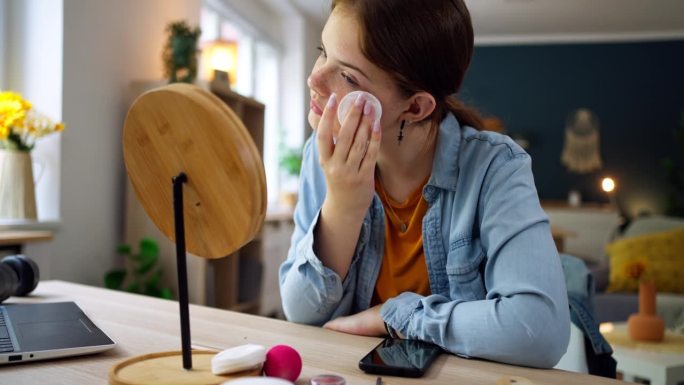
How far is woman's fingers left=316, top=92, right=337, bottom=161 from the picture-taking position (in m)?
0.95

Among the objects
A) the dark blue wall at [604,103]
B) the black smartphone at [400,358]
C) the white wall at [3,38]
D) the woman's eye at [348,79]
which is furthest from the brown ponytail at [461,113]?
the dark blue wall at [604,103]

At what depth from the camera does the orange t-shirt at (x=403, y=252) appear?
1171mm

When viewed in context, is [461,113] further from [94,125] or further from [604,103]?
[604,103]

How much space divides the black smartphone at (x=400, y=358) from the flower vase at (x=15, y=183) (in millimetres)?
2030

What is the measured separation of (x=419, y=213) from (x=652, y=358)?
1.66 metres

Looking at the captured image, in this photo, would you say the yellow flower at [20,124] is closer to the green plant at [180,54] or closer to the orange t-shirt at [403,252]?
the green plant at [180,54]

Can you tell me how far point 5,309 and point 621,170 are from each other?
793 cm

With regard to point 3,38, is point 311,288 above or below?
below

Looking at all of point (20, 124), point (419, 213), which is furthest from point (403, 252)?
point (20, 124)

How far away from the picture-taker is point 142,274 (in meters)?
3.06

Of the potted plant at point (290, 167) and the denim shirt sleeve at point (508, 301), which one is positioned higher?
the potted plant at point (290, 167)

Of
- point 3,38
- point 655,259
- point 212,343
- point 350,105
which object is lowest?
point 655,259

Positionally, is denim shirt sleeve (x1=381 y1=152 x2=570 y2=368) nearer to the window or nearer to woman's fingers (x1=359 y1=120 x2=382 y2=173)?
woman's fingers (x1=359 y1=120 x2=382 y2=173)

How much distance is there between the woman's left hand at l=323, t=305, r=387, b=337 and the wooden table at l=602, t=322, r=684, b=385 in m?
1.60
